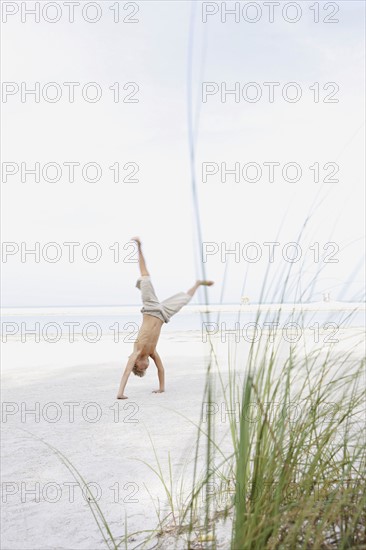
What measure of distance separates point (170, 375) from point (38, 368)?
244 centimetres

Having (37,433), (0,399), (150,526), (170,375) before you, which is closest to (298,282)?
(150,526)

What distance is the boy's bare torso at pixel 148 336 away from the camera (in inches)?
263

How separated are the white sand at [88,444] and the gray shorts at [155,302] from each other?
0.91 meters

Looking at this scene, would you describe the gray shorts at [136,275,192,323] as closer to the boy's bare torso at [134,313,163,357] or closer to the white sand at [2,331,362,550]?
the boy's bare torso at [134,313,163,357]

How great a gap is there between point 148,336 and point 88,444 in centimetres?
205

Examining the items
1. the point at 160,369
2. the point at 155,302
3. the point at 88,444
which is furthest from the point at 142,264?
the point at 88,444

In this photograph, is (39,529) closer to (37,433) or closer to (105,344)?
(37,433)

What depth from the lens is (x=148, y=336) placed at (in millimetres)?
6766

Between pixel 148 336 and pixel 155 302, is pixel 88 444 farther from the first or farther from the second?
pixel 155 302

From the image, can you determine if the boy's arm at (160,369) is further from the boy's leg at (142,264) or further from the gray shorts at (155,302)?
the boy's leg at (142,264)

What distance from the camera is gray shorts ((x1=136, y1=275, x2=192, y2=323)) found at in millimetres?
7027

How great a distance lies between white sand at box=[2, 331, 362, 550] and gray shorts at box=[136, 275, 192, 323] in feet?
2.98

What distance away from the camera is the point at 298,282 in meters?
2.48

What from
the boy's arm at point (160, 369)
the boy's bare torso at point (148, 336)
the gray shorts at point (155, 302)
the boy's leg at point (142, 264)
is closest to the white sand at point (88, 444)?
the boy's arm at point (160, 369)
